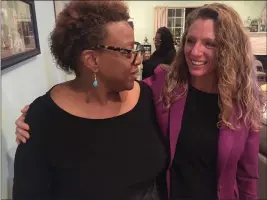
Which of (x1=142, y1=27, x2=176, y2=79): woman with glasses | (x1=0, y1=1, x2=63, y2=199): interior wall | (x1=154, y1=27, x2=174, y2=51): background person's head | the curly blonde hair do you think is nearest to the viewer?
the curly blonde hair

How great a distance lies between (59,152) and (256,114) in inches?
31.2

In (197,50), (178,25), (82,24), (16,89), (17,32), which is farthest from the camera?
(178,25)

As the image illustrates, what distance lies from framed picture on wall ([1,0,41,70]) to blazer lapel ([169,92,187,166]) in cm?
81

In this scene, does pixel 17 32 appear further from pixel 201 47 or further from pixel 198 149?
pixel 198 149

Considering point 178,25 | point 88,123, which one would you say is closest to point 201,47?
point 88,123

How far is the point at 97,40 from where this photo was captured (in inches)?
29.3

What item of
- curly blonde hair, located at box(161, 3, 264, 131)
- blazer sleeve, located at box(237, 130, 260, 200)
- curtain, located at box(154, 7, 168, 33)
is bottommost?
blazer sleeve, located at box(237, 130, 260, 200)

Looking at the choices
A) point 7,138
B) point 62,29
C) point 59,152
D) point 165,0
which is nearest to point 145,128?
point 59,152

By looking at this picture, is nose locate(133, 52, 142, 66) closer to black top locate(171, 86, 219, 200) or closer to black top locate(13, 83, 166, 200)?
black top locate(13, 83, 166, 200)

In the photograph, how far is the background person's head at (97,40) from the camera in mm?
739

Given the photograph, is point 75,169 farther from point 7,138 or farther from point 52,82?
point 52,82

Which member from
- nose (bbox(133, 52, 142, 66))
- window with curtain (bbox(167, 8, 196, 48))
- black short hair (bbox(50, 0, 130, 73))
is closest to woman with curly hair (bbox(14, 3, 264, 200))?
window with curtain (bbox(167, 8, 196, 48))

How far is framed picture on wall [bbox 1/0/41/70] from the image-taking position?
1.24m

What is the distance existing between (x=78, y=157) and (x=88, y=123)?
0.12 meters
